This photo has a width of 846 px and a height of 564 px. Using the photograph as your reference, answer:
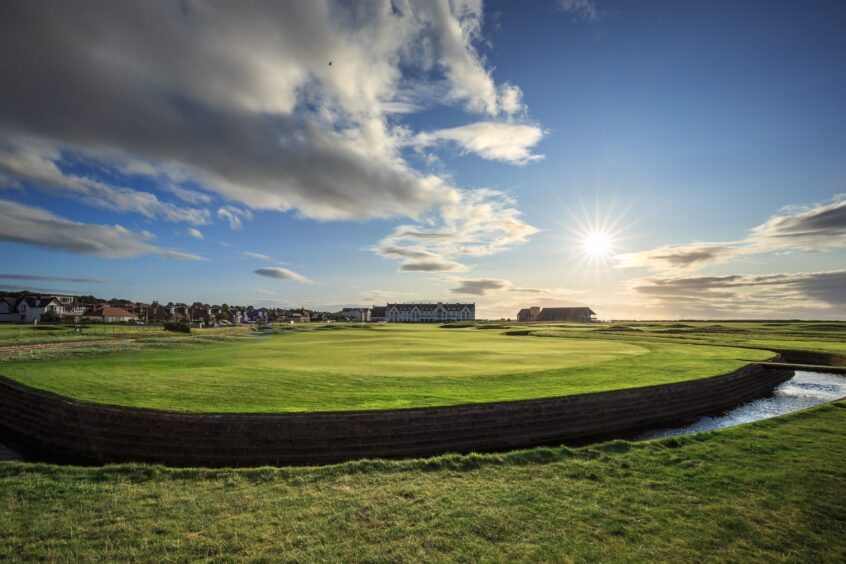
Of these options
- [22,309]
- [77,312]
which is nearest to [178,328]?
[22,309]

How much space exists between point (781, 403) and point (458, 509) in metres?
28.7

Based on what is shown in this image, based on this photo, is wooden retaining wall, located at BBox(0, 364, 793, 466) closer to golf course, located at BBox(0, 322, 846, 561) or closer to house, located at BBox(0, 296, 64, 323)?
golf course, located at BBox(0, 322, 846, 561)

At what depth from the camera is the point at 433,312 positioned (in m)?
193

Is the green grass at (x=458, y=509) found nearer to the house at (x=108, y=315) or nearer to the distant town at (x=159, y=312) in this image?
the distant town at (x=159, y=312)

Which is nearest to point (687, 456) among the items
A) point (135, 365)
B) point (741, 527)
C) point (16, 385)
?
point (741, 527)

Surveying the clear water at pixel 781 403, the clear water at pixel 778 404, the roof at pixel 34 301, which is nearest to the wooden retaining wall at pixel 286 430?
the clear water at pixel 778 404

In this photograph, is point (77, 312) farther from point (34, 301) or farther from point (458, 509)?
point (458, 509)

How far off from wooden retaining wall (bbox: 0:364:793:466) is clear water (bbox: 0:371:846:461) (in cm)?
188

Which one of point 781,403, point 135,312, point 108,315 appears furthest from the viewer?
point 135,312

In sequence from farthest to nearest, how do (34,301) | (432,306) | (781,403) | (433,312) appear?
1. (432,306)
2. (433,312)
3. (34,301)
4. (781,403)

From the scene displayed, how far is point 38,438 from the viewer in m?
17.0

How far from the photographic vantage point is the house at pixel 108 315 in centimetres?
11100

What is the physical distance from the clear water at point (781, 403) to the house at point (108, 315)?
447 feet

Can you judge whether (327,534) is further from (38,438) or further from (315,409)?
(38,438)
